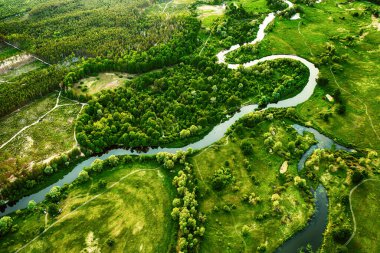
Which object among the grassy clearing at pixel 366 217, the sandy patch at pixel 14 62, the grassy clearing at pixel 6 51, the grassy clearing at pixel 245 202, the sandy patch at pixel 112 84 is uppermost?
the grassy clearing at pixel 6 51

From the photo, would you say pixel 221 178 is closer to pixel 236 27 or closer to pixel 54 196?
pixel 54 196

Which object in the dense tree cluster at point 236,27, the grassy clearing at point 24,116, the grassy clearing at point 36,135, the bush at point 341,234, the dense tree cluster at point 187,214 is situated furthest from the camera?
the dense tree cluster at point 236,27

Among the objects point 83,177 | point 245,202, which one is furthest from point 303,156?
point 83,177

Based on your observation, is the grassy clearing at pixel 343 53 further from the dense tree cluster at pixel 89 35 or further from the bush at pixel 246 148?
the dense tree cluster at pixel 89 35

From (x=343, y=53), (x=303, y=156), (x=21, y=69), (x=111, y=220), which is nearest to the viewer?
(x=111, y=220)

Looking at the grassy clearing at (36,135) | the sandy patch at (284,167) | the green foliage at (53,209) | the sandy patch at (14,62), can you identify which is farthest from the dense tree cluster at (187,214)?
the sandy patch at (14,62)

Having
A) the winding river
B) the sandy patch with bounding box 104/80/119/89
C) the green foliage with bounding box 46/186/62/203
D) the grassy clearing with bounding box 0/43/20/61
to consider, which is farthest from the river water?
the grassy clearing with bounding box 0/43/20/61
